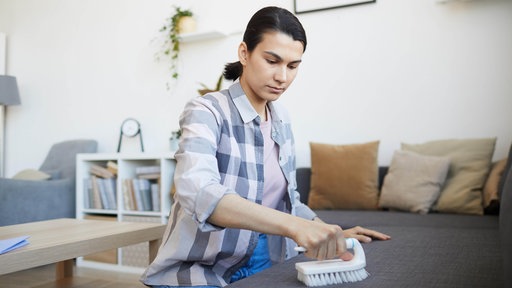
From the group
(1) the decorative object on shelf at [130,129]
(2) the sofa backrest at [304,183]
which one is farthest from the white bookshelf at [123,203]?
(2) the sofa backrest at [304,183]

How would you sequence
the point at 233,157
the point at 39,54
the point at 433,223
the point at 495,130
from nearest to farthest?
the point at 233,157 < the point at 433,223 < the point at 495,130 < the point at 39,54

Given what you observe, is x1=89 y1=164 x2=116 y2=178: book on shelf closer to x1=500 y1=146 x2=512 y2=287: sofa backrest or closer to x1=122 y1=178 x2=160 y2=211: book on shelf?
x1=122 y1=178 x2=160 y2=211: book on shelf

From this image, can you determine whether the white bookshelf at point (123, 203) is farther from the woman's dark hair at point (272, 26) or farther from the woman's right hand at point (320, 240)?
the woman's right hand at point (320, 240)

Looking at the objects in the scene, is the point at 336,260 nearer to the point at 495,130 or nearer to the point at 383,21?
the point at 495,130

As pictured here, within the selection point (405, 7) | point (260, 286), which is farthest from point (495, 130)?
point (260, 286)

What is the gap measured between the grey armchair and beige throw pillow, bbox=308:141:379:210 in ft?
6.51

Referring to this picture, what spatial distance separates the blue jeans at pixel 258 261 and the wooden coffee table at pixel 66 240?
806 mm

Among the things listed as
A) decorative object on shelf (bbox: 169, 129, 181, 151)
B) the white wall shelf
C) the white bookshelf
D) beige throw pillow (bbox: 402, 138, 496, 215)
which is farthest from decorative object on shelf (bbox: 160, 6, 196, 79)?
beige throw pillow (bbox: 402, 138, 496, 215)

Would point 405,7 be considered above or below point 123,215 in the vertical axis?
above

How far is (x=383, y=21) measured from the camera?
297 centimetres

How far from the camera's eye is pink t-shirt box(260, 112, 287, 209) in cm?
126

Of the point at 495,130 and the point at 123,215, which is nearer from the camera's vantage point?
the point at 495,130

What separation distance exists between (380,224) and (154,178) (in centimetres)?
182

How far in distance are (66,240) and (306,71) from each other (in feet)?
6.72
